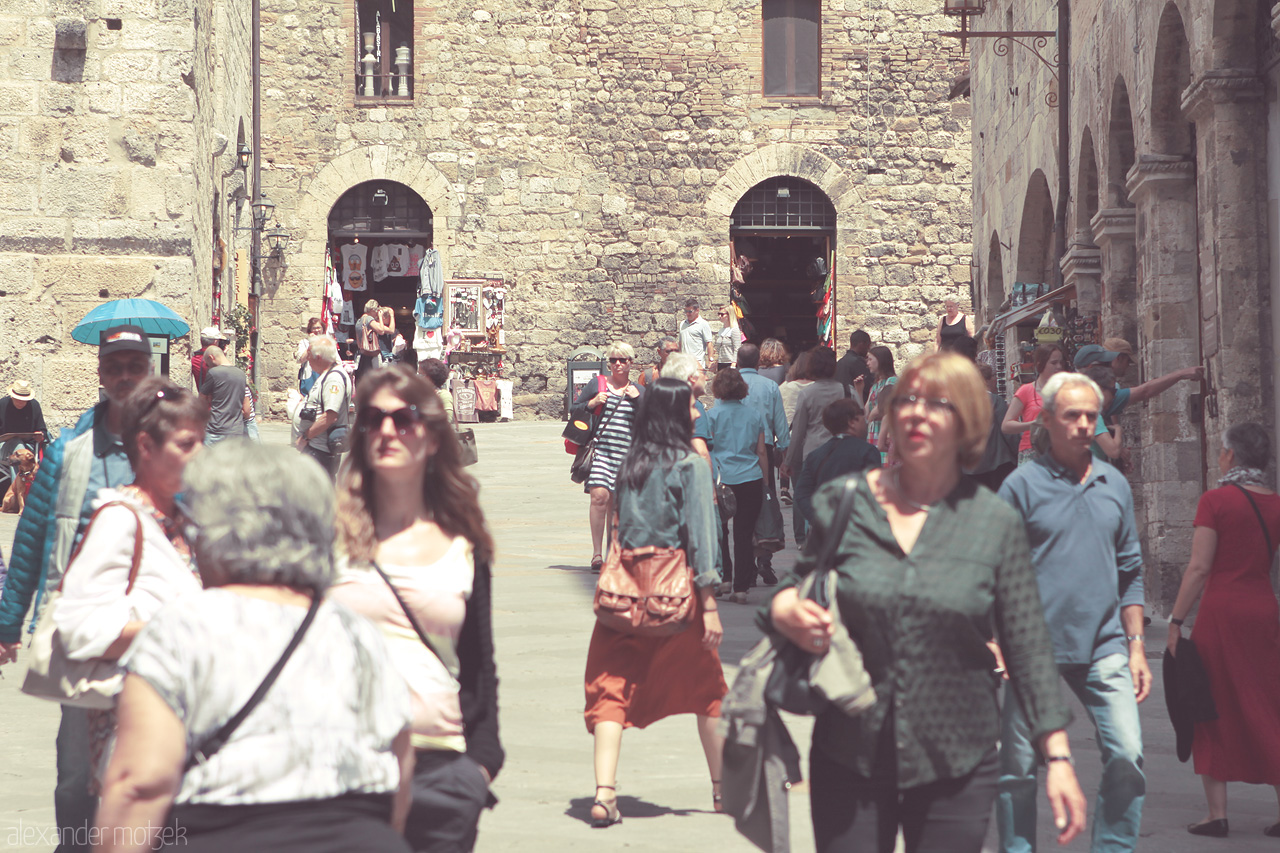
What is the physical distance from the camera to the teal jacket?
409 centimetres

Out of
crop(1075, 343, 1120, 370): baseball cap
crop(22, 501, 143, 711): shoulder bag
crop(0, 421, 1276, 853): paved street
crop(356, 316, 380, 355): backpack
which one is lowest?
crop(0, 421, 1276, 853): paved street

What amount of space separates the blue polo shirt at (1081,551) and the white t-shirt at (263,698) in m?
2.49

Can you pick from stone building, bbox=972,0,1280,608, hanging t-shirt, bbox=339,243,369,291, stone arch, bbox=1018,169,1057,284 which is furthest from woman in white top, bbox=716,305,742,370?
stone building, bbox=972,0,1280,608

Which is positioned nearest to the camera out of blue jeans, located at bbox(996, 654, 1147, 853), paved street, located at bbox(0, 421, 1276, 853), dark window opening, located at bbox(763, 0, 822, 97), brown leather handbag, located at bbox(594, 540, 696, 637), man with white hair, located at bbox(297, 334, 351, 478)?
blue jeans, located at bbox(996, 654, 1147, 853)

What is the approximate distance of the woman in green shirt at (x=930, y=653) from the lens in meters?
3.01

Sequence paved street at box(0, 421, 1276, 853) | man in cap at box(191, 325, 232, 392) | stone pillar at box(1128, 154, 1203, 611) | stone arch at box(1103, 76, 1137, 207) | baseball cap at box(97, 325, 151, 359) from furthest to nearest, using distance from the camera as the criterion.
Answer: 1. man in cap at box(191, 325, 232, 392)
2. stone arch at box(1103, 76, 1137, 207)
3. stone pillar at box(1128, 154, 1203, 611)
4. paved street at box(0, 421, 1276, 853)
5. baseball cap at box(97, 325, 151, 359)

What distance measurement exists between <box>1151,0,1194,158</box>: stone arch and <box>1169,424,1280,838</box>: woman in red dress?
4871 millimetres

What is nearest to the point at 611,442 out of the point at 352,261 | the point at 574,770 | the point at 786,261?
the point at 574,770

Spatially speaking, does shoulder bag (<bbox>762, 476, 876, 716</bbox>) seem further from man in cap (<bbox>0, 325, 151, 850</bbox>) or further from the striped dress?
the striped dress

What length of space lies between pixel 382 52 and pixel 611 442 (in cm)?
1642

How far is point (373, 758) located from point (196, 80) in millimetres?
11774

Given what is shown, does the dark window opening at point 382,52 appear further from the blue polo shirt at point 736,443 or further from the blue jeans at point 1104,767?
the blue jeans at point 1104,767

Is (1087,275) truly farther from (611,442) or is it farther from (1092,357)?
(611,442)

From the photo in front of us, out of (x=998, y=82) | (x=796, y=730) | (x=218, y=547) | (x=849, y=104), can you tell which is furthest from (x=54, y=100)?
(x=849, y=104)
